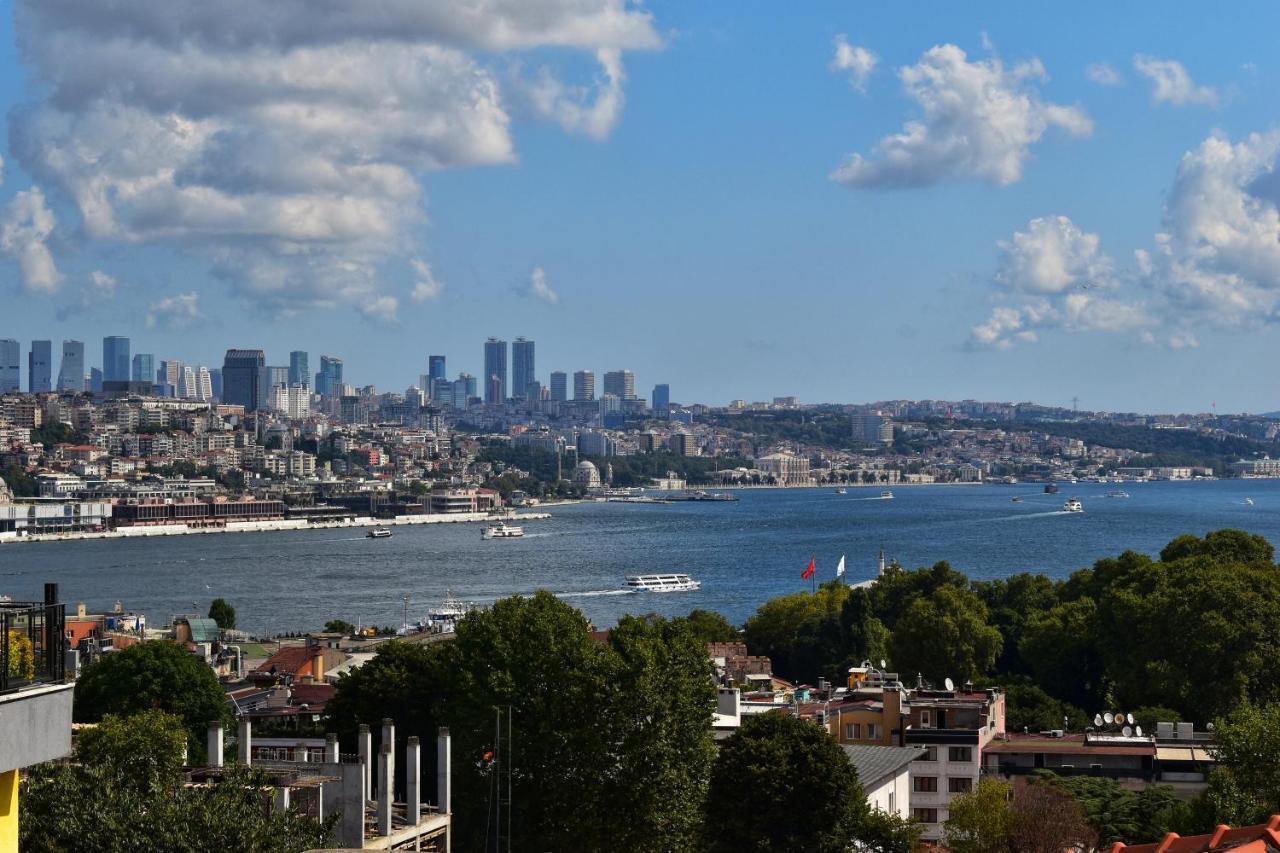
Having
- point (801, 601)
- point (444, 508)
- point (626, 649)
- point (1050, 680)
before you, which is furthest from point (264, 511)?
point (626, 649)

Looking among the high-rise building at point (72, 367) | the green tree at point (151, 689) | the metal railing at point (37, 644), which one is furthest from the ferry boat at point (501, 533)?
the high-rise building at point (72, 367)

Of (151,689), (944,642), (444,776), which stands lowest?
(944,642)

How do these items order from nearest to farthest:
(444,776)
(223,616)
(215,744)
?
(215,744)
(444,776)
(223,616)

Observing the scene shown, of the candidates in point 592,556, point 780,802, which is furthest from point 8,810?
point 592,556

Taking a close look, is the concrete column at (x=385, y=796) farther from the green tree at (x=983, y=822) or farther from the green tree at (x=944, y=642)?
the green tree at (x=944, y=642)

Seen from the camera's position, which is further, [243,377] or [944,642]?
[243,377]

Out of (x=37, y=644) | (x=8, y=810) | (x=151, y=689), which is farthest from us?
(x=151, y=689)

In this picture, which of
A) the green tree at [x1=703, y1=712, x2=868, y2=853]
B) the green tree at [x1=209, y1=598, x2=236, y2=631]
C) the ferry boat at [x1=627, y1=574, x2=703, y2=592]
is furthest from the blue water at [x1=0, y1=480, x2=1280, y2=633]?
the green tree at [x1=703, y1=712, x2=868, y2=853]

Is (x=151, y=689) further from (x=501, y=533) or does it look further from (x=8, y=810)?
(x=501, y=533)
